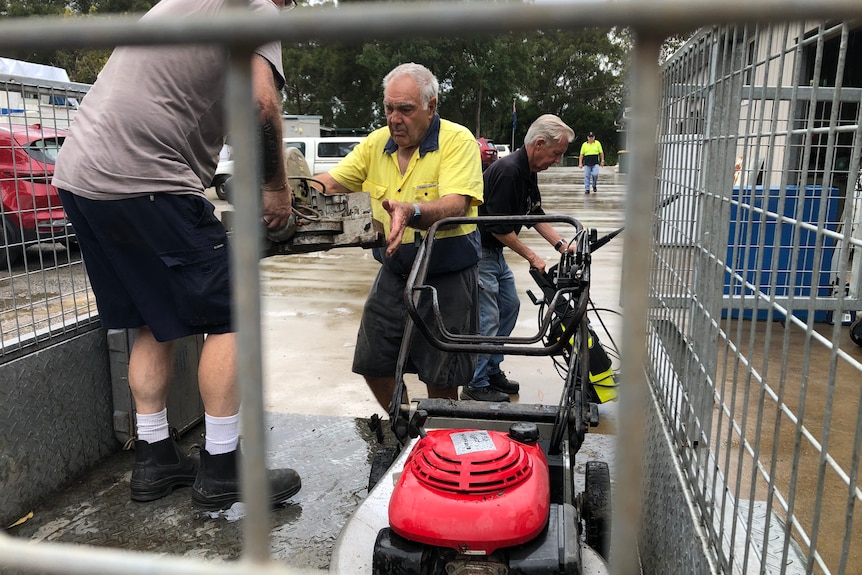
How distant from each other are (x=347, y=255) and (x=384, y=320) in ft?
18.6

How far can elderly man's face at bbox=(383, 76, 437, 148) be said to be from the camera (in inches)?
110

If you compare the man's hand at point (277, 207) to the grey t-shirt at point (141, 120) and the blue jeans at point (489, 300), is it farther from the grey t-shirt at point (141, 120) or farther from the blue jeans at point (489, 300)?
the blue jeans at point (489, 300)

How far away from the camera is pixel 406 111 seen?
9.25ft

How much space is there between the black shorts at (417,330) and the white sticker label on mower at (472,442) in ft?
3.00

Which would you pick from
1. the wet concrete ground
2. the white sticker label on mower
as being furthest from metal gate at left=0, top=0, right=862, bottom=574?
the white sticker label on mower

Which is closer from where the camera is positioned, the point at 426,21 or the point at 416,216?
the point at 426,21

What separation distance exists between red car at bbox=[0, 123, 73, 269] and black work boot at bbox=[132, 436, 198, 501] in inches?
34.2

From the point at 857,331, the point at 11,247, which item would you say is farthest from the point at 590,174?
the point at 11,247

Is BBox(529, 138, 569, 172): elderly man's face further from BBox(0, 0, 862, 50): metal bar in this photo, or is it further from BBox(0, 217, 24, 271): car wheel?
BBox(0, 0, 862, 50): metal bar

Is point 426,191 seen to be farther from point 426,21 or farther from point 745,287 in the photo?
point 426,21

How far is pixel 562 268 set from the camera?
2691 millimetres

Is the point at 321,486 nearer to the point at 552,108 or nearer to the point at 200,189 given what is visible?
the point at 200,189

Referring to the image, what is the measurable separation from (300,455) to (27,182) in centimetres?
155

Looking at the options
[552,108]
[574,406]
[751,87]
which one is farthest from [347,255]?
[552,108]
